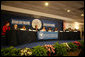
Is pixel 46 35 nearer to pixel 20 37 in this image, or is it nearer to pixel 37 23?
pixel 20 37

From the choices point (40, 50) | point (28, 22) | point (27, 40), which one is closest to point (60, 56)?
point (40, 50)

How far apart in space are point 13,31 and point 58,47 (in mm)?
2237

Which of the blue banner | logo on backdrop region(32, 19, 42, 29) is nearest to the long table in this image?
the blue banner

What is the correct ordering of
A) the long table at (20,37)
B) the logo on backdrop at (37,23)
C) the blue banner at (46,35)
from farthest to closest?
the logo on backdrop at (37,23) → the blue banner at (46,35) → the long table at (20,37)

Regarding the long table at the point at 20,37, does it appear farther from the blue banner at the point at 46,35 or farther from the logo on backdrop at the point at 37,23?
the logo on backdrop at the point at 37,23

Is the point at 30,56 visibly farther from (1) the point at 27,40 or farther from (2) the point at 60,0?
(2) the point at 60,0

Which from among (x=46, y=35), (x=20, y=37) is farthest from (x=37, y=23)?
(x=20, y=37)

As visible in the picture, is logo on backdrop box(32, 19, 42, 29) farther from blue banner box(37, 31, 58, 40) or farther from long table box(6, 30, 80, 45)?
long table box(6, 30, 80, 45)

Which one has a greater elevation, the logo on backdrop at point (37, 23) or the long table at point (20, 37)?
the logo on backdrop at point (37, 23)

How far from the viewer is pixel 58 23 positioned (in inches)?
344

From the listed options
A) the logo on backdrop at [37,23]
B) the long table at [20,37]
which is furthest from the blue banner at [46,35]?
the logo on backdrop at [37,23]

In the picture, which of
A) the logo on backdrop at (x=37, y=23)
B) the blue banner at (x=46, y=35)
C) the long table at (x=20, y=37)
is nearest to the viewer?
the long table at (x=20, y=37)

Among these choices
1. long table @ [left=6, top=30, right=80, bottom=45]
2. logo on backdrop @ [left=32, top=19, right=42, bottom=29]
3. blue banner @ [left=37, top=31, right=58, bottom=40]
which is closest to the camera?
long table @ [left=6, top=30, right=80, bottom=45]

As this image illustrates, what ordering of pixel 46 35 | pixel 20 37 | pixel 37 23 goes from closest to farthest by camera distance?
pixel 20 37 → pixel 46 35 → pixel 37 23
